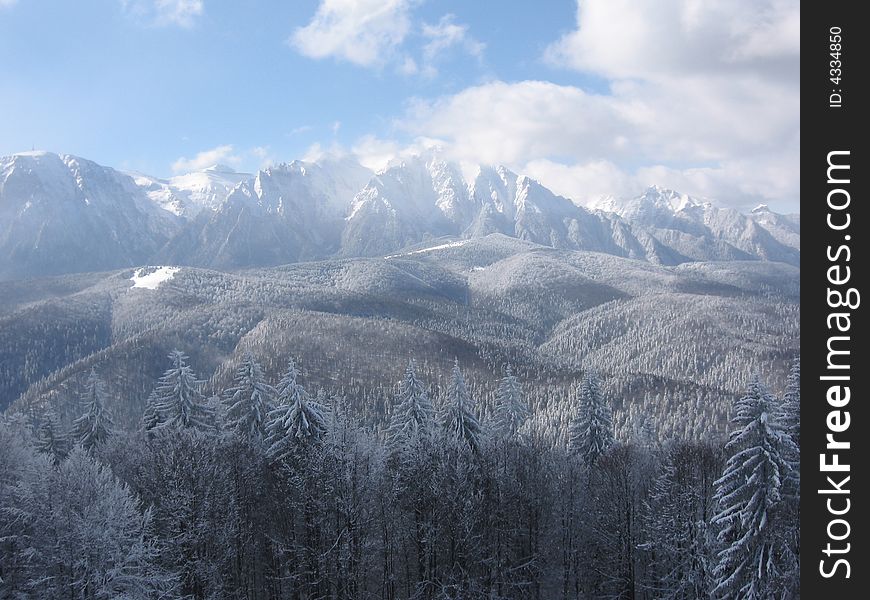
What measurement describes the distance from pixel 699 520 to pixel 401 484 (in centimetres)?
1451

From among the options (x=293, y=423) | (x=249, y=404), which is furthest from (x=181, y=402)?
(x=293, y=423)

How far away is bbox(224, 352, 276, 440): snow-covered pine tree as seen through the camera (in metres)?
40.7

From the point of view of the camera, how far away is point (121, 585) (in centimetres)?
2147

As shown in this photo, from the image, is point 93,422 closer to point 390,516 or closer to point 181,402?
point 181,402

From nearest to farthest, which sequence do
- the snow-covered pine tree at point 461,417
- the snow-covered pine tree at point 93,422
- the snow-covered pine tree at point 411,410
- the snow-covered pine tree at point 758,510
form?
the snow-covered pine tree at point 758,510 < the snow-covered pine tree at point 411,410 < the snow-covered pine tree at point 461,417 < the snow-covered pine tree at point 93,422

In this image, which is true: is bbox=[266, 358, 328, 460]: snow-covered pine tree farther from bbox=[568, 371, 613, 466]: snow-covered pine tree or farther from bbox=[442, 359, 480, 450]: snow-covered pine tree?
bbox=[568, 371, 613, 466]: snow-covered pine tree

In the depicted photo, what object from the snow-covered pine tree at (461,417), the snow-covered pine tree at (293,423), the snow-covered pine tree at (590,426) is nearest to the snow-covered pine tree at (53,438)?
the snow-covered pine tree at (293,423)

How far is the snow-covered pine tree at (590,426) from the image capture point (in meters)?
49.2
